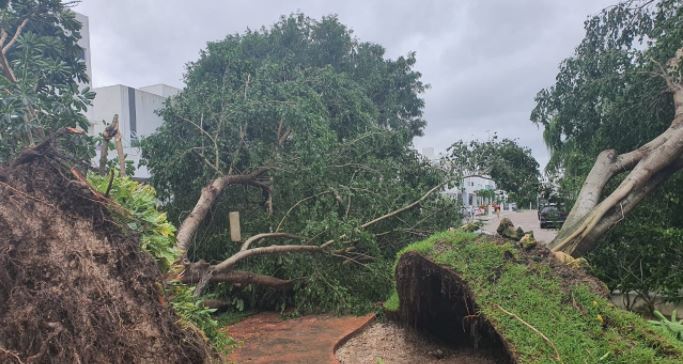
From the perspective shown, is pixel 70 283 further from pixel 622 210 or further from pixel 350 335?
pixel 622 210

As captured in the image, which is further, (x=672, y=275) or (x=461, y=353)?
(x=672, y=275)

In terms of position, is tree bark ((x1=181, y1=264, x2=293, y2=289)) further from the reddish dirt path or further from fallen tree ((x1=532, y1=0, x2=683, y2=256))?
fallen tree ((x1=532, y1=0, x2=683, y2=256))

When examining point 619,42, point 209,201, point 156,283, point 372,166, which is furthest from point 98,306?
point 619,42

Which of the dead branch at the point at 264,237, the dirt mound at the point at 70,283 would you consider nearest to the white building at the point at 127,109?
the dead branch at the point at 264,237

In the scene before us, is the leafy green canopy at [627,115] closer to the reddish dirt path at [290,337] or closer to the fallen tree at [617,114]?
the fallen tree at [617,114]

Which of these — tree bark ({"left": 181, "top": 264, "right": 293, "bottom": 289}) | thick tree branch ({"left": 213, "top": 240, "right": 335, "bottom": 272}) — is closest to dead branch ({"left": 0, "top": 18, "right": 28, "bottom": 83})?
tree bark ({"left": 181, "top": 264, "right": 293, "bottom": 289})

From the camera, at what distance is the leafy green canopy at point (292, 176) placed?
22.9 feet

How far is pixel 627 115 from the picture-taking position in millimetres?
7121

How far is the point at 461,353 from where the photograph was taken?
510 centimetres

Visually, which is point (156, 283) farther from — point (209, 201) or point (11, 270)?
point (209, 201)

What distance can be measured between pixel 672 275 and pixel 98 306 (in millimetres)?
6729

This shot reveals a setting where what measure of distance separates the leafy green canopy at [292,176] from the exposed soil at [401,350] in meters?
1.05

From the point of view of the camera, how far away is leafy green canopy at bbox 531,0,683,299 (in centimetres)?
627

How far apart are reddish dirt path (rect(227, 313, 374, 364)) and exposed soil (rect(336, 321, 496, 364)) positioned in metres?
0.18
